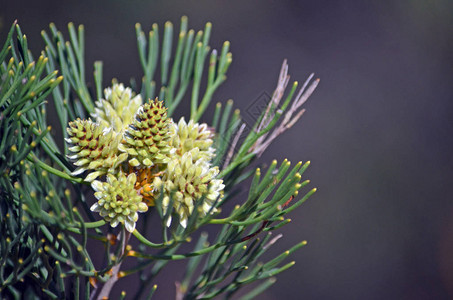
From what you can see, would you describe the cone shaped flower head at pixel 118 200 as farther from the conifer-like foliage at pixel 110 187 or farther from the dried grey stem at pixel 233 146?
the dried grey stem at pixel 233 146

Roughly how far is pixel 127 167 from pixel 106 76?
1.10 m

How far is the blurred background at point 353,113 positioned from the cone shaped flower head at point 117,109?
1.01 m

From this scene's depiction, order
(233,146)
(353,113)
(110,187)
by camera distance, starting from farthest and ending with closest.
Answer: (353,113) → (233,146) → (110,187)

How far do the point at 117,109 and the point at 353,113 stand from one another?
1255 millimetres

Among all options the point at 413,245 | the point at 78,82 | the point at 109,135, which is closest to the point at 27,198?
the point at 109,135

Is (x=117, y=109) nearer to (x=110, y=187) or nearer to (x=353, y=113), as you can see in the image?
(x=110, y=187)

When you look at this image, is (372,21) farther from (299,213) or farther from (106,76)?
(106,76)

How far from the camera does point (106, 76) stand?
1.41 m

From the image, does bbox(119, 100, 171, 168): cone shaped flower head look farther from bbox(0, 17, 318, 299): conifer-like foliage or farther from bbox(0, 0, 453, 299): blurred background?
bbox(0, 0, 453, 299): blurred background

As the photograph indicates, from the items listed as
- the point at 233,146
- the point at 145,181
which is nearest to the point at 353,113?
the point at 233,146

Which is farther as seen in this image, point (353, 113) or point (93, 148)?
point (353, 113)

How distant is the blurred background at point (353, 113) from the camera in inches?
57.7

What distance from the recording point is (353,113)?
156cm

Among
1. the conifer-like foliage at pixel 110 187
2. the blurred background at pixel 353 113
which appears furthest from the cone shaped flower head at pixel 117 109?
the blurred background at pixel 353 113
